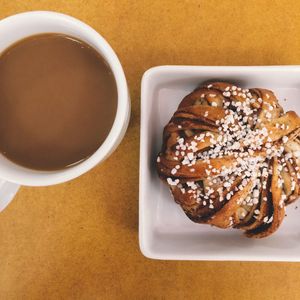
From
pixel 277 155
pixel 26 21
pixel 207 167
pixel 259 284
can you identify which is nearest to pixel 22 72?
pixel 26 21

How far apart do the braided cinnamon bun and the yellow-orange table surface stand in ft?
0.42

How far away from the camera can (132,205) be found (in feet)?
2.96

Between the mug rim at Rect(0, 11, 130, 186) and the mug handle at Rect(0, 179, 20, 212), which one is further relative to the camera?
the mug handle at Rect(0, 179, 20, 212)

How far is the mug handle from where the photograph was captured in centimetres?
85

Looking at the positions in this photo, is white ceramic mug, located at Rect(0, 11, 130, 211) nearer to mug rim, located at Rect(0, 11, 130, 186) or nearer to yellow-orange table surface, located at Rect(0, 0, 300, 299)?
mug rim, located at Rect(0, 11, 130, 186)

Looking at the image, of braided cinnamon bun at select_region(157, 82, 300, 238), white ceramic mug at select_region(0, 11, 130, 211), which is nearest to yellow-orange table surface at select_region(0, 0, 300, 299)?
braided cinnamon bun at select_region(157, 82, 300, 238)

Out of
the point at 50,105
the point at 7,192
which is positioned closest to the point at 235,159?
the point at 50,105

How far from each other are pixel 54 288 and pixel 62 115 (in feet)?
1.29

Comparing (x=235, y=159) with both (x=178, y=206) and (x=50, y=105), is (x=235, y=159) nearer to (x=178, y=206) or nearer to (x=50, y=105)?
(x=178, y=206)

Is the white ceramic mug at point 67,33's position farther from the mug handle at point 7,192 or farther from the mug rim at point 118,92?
the mug handle at point 7,192

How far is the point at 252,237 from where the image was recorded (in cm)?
82

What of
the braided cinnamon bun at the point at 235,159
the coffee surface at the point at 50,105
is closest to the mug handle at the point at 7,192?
the coffee surface at the point at 50,105

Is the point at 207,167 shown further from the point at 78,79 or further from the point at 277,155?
the point at 78,79

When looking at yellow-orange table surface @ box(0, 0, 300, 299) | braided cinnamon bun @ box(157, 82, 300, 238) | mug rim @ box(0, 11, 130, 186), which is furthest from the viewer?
yellow-orange table surface @ box(0, 0, 300, 299)
